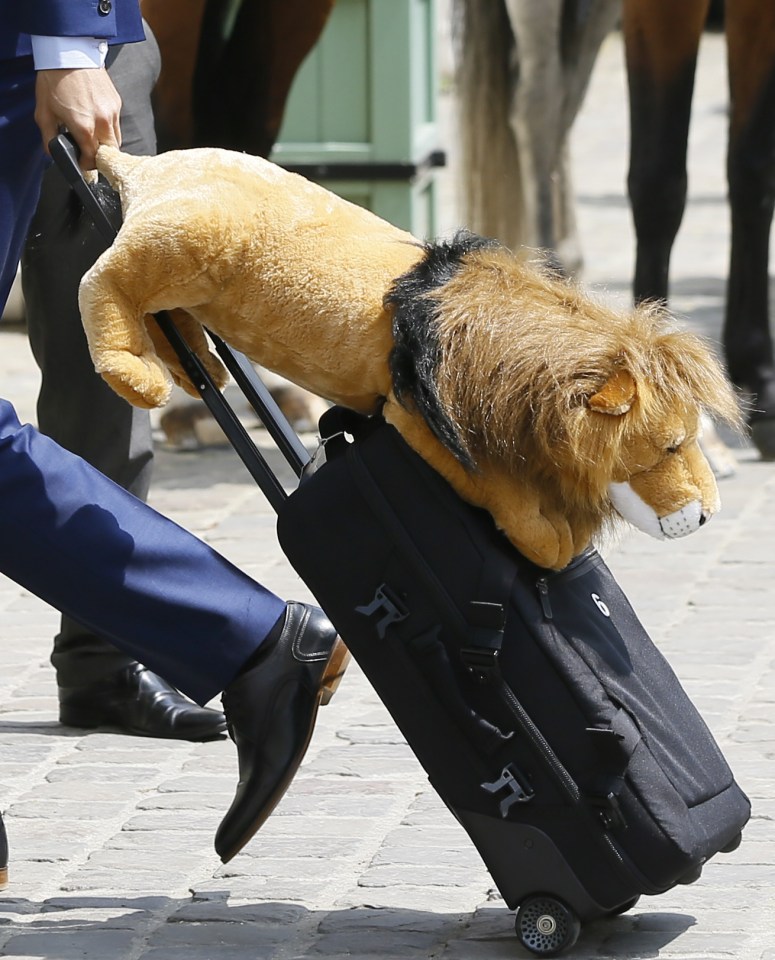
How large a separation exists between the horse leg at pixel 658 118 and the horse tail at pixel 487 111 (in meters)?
1.25

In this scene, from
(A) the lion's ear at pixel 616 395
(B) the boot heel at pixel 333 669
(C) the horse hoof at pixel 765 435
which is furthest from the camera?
(C) the horse hoof at pixel 765 435

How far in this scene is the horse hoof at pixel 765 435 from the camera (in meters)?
5.00

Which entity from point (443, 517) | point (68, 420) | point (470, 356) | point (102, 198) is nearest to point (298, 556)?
point (443, 517)

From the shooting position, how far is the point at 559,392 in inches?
86.0

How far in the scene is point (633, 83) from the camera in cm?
498

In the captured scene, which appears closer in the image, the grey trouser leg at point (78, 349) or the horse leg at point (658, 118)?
the grey trouser leg at point (78, 349)

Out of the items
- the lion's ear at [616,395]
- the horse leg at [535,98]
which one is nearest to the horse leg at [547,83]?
the horse leg at [535,98]

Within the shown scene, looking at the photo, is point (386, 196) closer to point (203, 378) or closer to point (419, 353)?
point (203, 378)

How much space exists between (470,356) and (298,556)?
1.14ft

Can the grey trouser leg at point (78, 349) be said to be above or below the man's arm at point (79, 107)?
below

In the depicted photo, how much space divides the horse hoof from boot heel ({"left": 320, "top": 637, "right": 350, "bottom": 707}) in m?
2.67

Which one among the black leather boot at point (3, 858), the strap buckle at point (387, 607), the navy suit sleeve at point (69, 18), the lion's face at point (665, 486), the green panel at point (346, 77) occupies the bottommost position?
the black leather boot at point (3, 858)

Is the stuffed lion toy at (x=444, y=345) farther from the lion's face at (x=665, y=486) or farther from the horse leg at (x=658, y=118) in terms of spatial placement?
the horse leg at (x=658, y=118)

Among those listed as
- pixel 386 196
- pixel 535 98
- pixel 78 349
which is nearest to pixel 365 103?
pixel 386 196
